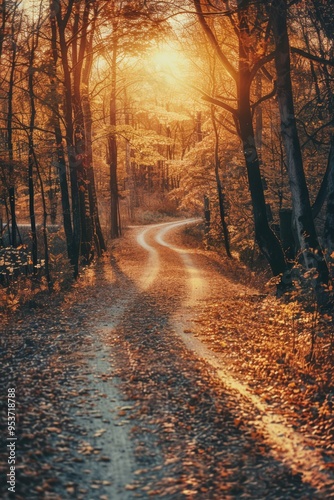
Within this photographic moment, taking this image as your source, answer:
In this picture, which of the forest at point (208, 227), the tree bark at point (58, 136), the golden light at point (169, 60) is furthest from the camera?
the tree bark at point (58, 136)

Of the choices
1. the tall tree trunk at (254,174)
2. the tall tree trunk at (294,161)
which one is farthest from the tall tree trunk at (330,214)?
the tall tree trunk at (254,174)

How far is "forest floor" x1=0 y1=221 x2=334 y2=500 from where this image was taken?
4.97m

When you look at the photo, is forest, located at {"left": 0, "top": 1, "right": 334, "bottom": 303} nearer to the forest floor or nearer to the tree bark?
the tree bark

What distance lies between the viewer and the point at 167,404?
6.66m

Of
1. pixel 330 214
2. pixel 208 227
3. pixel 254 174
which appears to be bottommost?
pixel 208 227

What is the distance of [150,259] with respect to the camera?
83.8 feet

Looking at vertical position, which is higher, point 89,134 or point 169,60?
point 169,60

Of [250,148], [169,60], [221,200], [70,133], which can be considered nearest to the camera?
[250,148]

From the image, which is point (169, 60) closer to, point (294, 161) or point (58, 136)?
point (58, 136)

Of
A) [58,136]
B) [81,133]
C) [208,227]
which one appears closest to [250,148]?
[58,136]

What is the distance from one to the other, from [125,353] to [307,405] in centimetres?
327

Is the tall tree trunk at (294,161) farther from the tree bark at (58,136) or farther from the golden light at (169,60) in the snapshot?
the tree bark at (58,136)

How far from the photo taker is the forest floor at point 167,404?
4.97 meters

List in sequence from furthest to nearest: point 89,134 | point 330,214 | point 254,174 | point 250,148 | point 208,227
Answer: point 208,227, point 89,134, point 254,174, point 250,148, point 330,214
